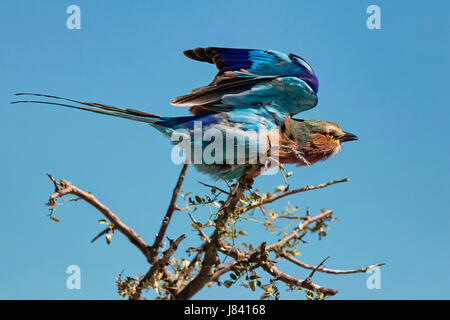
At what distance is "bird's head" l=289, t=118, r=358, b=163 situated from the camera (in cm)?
430

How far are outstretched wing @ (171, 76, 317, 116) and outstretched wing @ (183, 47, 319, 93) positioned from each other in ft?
0.47

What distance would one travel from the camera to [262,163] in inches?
152

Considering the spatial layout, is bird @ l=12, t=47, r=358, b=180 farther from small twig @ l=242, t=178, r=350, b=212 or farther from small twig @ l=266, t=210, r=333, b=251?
small twig @ l=266, t=210, r=333, b=251

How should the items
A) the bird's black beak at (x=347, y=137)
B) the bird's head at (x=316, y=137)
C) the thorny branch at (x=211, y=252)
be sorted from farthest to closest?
the bird's black beak at (x=347, y=137) < the bird's head at (x=316, y=137) < the thorny branch at (x=211, y=252)

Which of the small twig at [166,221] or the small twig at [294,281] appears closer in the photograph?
the small twig at [294,281]

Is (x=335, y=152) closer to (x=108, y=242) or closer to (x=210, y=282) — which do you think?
(x=210, y=282)

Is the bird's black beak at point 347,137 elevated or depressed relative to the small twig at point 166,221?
elevated

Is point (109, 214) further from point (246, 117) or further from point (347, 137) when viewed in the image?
point (347, 137)

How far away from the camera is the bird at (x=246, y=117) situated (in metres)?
3.85

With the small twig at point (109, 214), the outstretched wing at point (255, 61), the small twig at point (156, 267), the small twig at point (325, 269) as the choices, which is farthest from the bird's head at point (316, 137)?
the small twig at point (109, 214)

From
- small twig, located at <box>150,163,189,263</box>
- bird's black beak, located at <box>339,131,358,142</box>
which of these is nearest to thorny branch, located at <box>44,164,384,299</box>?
small twig, located at <box>150,163,189,263</box>

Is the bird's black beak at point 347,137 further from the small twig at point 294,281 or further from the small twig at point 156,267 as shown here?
the small twig at point 156,267

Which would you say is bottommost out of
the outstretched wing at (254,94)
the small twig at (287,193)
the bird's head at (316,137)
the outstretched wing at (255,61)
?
the small twig at (287,193)
